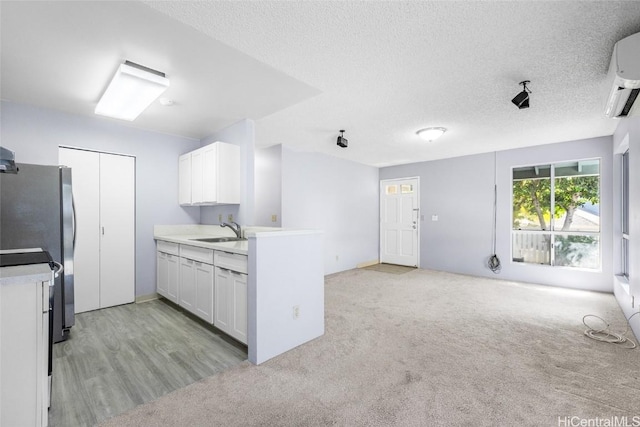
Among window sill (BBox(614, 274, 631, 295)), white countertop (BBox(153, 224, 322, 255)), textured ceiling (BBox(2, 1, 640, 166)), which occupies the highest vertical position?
textured ceiling (BBox(2, 1, 640, 166))

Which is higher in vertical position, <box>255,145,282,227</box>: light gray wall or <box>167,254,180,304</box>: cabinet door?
<box>255,145,282,227</box>: light gray wall

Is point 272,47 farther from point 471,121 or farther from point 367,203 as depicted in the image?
point 367,203

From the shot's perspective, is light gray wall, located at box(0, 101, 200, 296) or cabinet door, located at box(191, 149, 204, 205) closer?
Answer: light gray wall, located at box(0, 101, 200, 296)

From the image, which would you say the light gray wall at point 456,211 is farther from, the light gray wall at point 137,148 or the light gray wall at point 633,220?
the light gray wall at point 137,148


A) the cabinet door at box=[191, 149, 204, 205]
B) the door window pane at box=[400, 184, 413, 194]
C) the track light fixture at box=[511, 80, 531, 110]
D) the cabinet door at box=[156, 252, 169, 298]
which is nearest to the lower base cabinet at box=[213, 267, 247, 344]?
the cabinet door at box=[156, 252, 169, 298]

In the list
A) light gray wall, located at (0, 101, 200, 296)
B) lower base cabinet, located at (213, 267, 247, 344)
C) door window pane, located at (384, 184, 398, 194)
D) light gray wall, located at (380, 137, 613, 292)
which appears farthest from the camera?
door window pane, located at (384, 184, 398, 194)

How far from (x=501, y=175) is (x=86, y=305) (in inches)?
272

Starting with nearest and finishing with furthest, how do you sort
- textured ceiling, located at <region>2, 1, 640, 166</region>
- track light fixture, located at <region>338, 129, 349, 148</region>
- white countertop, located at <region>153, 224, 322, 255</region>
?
1. textured ceiling, located at <region>2, 1, 640, 166</region>
2. white countertop, located at <region>153, 224, 322, 255</region>
3. track light fixture, located at <region>338, 129, 349, 148</region>

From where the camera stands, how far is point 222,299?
8.60ft

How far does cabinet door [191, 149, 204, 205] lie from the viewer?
3775 mm

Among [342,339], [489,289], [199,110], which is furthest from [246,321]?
[489,289]

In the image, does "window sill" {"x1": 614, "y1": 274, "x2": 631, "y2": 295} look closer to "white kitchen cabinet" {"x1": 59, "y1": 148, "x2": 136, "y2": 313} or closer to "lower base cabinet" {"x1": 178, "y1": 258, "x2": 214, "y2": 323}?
"lower base cabinet" {"x1": 178, "y1": 258, "x2": 214, "y2": 323}

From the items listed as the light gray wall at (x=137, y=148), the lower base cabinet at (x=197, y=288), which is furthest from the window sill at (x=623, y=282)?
the light gray wall at (x=137, y=148)

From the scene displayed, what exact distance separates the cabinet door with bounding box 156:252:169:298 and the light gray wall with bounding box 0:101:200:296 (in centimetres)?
11
